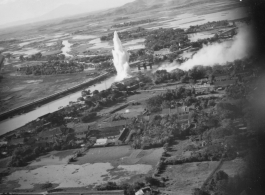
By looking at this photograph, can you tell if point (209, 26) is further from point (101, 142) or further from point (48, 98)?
point (101, 142)

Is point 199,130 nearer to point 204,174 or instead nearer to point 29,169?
point 204,174

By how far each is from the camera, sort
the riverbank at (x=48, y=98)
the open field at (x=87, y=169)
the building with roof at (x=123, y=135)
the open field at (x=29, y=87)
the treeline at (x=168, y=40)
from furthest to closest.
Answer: the treeline at (x=168, y=40)
the open field at (x=29, y=87)
the riverbank at (x=48, y=98)
the building with roof at (x=123, y=135)
the open field at (x=87, y=169)

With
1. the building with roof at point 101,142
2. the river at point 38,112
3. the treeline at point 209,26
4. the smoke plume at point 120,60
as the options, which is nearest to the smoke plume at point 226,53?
the smoke plume at point 120,60

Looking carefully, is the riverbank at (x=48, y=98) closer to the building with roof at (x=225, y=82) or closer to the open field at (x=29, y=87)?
the open field at (x=29, y=87)

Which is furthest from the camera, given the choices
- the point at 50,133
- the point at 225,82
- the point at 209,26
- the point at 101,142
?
the point at 209,26

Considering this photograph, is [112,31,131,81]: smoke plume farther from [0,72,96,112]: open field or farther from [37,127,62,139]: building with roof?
[37,127,62,139]: building with roof

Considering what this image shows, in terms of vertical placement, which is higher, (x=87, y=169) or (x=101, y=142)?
(x=101, y=142)

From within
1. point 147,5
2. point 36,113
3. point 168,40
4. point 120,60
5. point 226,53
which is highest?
point 147,5

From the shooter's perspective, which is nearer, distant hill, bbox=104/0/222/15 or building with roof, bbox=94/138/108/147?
building with roof, bbox=94/138/108/147

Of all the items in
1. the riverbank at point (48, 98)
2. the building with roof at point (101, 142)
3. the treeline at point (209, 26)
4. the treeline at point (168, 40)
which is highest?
the treeline at point (209, 26)

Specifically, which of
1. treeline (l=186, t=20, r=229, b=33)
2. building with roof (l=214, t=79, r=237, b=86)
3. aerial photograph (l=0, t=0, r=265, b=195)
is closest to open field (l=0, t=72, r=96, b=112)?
aerial photograph (l=0, t=0, r=265, b=195)

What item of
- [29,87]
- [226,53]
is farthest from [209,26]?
[29,87]

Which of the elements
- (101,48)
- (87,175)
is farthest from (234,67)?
(101,48)
